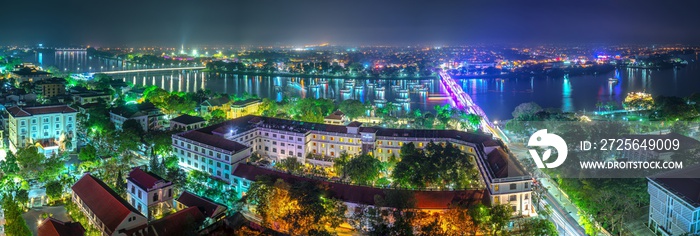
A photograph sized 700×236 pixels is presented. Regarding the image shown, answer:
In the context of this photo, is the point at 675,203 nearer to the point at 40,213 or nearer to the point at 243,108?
the point at 40,213

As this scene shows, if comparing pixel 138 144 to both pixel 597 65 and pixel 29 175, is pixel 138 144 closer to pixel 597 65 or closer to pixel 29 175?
pixel 29 175

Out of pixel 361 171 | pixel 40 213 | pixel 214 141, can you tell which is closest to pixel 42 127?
pixel 40 213

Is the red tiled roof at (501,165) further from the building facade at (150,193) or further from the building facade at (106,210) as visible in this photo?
the building facade at (106,210)

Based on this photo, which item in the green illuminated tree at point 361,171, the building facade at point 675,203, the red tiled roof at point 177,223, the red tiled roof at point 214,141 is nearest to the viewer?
the red tiled roof at point 177,223


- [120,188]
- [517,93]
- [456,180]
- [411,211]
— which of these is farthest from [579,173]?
[517,93]

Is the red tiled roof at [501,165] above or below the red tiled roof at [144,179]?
above

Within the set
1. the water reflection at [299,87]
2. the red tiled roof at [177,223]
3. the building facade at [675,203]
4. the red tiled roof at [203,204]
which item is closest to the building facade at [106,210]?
the red tiled roof at [177,223]

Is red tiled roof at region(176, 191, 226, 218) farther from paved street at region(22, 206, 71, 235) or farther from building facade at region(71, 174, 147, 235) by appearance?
paved street at region(22, 206, 71, 235)

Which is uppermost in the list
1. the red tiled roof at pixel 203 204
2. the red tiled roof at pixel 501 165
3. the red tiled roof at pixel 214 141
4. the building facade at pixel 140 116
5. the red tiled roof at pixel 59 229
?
the building facade at pixel 140 116
